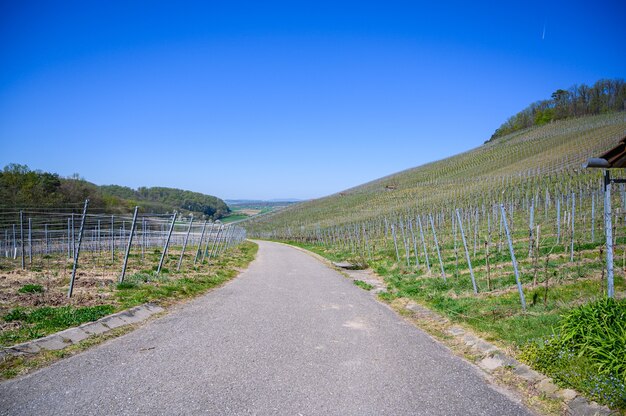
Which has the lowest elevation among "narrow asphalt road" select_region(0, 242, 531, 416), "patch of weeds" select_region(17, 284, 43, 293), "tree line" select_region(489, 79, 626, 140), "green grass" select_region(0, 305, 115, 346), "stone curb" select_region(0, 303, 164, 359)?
"narrow asphalt road" select_region(0, 242, 531, 416)

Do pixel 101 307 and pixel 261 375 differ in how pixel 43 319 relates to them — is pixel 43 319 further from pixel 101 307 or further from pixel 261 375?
pixel 261 375

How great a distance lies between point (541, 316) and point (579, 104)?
403ft

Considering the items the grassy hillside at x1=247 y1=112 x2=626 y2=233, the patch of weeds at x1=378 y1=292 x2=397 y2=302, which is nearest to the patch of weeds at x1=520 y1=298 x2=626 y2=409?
the patch of weeds at x1=378 y1=292 x2=397 y2=302

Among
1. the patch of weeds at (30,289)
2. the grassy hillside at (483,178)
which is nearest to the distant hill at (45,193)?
the patch of weeds at (30,289)

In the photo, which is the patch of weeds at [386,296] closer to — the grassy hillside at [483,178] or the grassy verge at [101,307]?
the grassy verge at [101,307]

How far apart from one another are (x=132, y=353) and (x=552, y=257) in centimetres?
1252

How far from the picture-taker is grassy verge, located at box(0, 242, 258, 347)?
564 centimetres

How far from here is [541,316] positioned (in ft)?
20.7

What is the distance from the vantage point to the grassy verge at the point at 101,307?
18.5 ft

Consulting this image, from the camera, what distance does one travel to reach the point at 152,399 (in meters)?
3.78

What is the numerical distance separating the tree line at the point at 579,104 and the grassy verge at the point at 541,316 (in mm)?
112223

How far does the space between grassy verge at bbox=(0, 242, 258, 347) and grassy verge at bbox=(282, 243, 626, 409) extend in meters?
5.95

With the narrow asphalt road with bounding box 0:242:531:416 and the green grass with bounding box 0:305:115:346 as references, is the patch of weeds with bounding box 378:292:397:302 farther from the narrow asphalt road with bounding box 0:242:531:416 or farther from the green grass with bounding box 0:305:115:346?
the green grass with bounding box 0:305:115:346

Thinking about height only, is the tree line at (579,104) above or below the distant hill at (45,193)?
above
